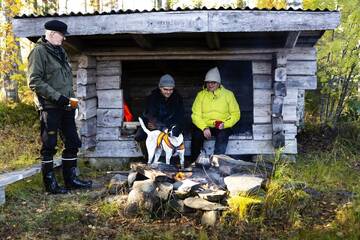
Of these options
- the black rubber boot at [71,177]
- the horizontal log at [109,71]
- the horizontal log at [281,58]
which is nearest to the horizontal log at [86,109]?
the horizontal log at [109,71]

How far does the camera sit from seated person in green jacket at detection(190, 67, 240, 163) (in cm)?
644

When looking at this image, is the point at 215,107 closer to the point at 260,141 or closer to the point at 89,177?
the point at 260,141

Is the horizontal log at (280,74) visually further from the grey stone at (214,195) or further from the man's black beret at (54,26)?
the man's black beret at (54,26)

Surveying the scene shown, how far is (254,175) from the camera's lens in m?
4.93

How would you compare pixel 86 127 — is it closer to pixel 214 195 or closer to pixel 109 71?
pixel 109 71

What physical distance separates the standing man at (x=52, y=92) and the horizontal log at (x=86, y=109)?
1066mm

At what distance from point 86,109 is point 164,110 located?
129 centimetres

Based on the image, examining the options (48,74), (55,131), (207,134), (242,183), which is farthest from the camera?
(207,134)

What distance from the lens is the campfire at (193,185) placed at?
4434 millimetres

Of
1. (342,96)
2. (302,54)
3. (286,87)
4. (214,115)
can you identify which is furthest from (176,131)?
(342,96)

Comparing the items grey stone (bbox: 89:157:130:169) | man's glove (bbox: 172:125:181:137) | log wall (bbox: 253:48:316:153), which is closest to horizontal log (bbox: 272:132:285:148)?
log wall (bbox: 253:48:316:153)

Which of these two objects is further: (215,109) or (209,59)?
(209,59)

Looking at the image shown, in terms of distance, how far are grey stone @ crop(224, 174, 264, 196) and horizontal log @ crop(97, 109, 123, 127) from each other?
2.64m

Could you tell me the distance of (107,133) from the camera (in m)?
6.85
